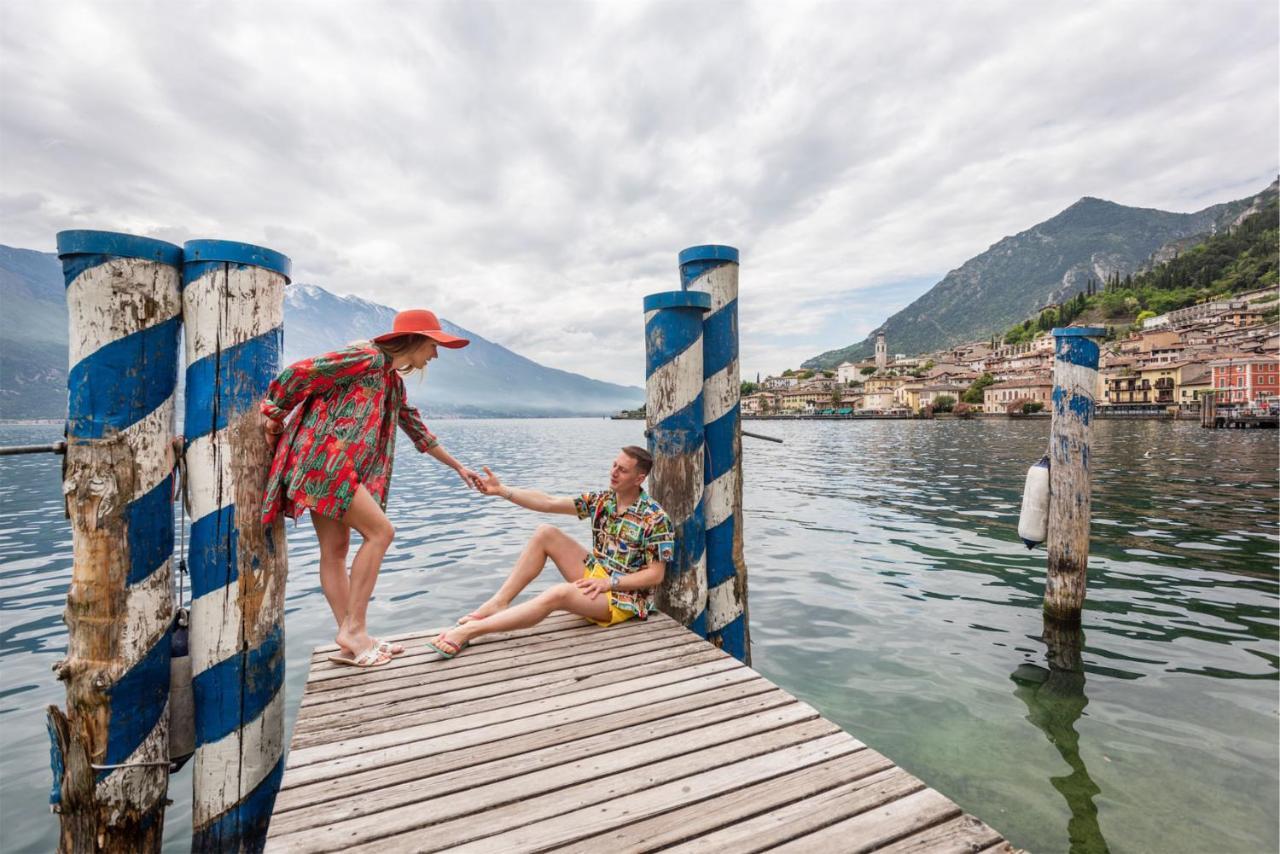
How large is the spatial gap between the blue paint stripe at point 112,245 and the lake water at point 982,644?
389 centimetres

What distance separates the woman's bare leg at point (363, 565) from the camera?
12.4 feet

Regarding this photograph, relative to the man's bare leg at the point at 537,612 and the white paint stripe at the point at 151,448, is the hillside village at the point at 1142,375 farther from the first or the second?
the white paint stripe at the point at 151,448

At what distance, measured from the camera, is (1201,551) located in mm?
11188

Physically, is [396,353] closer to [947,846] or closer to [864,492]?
[947,846]

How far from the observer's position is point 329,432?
11.5 feet

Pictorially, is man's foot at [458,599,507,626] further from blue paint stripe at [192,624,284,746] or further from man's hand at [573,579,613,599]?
blue paint stripe at [192,624,284,746]

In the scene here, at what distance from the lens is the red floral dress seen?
3334mm

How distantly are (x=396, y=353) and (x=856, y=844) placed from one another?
11.8ft

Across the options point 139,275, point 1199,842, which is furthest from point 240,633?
point 1199,842

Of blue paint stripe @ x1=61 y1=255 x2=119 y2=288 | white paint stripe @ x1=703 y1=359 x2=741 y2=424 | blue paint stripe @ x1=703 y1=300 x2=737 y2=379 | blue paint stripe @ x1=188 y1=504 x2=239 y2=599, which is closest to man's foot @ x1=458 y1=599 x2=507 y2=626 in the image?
blue paint stripe @ x1=188 y1=504 x2=239 y2=599

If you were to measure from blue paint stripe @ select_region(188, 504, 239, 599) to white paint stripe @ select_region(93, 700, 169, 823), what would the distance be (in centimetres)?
63

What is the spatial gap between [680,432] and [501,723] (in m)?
2.36

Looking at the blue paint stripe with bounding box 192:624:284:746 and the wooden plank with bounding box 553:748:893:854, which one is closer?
the wooden plank with bounding box 553:748:893:854

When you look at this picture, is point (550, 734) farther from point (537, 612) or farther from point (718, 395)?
point (718, 395)
